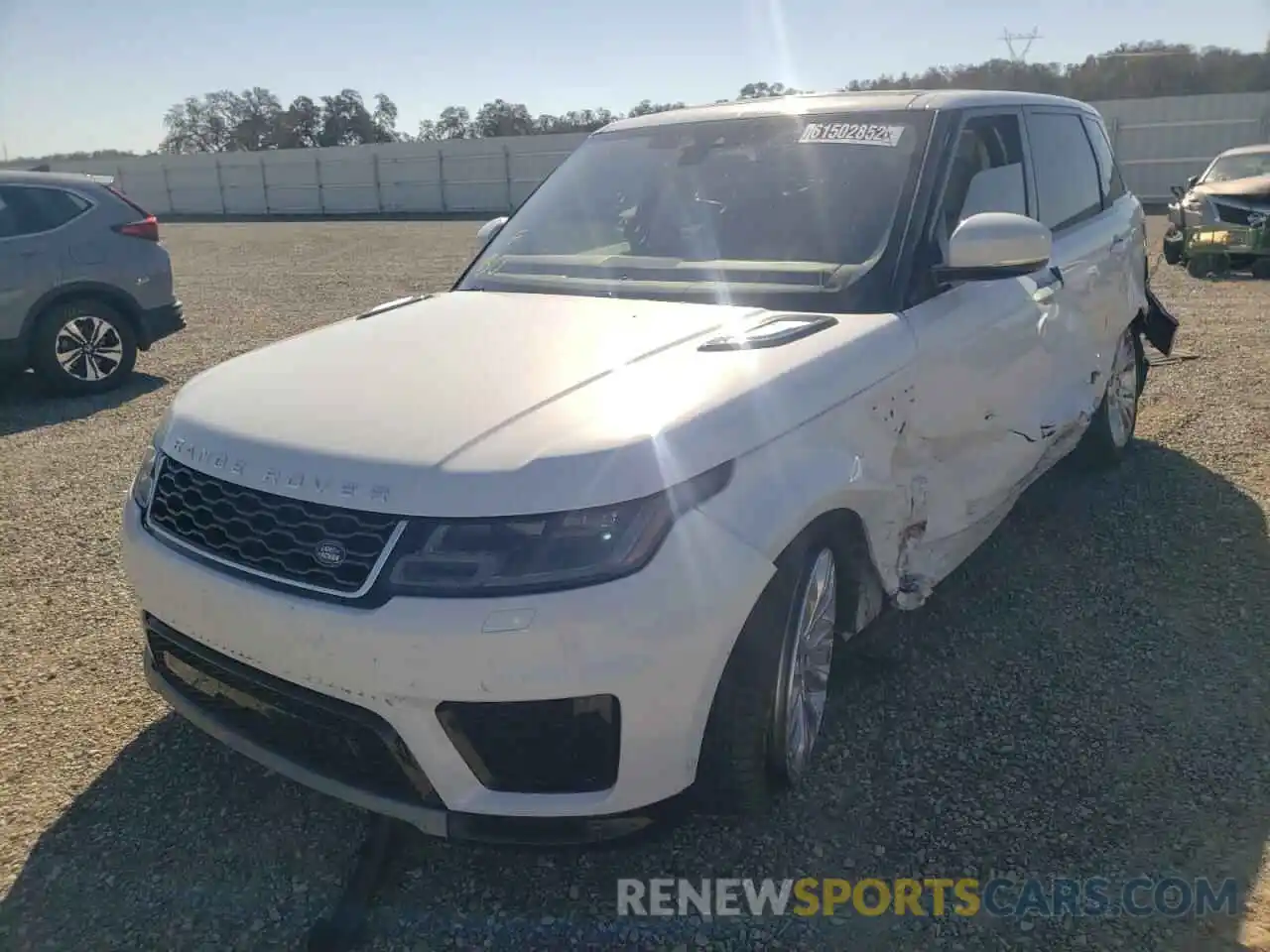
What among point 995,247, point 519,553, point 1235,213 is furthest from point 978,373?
point 1235,213

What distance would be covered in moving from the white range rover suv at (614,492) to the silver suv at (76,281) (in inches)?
223

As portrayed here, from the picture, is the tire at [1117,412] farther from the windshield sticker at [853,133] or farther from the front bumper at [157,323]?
the front bumper at [157,323]

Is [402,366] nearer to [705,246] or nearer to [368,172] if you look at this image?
[705,246]

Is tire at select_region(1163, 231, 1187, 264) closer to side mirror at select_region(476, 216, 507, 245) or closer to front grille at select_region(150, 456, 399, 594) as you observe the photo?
side mirror at select_region(476, 216, 507, 245)

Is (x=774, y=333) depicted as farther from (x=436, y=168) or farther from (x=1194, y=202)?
(x=436, y=168)

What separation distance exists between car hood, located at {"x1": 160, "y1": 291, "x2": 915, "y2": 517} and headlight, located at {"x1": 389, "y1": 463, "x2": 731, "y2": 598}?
4cm

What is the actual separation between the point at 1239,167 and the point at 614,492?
15.3 meters

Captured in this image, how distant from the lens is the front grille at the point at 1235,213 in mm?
12883

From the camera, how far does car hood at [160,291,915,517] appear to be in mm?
2158

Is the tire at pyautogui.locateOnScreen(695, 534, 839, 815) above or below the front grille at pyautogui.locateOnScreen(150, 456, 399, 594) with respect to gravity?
below

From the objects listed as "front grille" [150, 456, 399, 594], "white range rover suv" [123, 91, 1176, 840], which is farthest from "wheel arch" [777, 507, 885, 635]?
"front grille" [150, 456, 399, 594]

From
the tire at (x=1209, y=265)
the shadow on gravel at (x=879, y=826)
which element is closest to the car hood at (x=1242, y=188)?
the tire at (x=1209, y=265)

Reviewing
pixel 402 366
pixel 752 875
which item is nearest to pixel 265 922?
pixel 752 875

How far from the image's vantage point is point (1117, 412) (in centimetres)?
541
